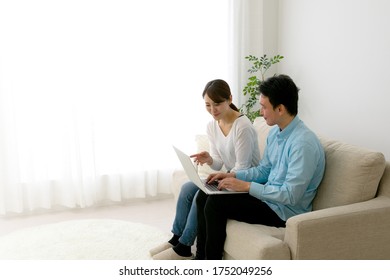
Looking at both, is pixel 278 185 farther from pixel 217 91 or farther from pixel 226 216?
pixel 217 91

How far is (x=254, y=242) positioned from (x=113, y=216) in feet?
5.69

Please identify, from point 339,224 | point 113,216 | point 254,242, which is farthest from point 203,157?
point 113,216

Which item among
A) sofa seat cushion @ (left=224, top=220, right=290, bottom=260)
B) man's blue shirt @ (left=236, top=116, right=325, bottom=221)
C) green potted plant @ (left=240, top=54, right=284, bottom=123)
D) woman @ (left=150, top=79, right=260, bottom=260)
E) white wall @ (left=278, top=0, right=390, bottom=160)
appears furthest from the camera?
green potted plant @ (left=240, top=54, right=284, bottom=123)

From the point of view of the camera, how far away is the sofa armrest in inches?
73.0

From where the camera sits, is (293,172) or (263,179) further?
(263,179)

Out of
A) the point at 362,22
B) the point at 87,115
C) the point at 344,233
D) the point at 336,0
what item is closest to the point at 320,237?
the point at 344,233

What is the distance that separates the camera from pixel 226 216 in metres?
2.15

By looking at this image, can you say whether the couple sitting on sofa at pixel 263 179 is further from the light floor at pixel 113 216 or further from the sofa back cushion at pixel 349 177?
the light floor at pixel 113 216

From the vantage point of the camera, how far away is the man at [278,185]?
2.03 meters

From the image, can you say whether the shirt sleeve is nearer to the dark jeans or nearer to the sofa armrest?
the dark jeans

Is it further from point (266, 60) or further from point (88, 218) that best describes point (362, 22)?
point (88, 218)

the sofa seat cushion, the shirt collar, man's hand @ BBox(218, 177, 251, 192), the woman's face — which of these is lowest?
the sofa seat cushion

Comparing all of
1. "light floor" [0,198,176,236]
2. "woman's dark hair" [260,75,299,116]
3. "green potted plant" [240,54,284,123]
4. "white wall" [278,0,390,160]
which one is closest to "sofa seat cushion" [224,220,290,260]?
"woman's dark hair" [260,75,299,116]

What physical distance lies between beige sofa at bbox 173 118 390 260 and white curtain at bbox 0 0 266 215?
5.64 feet
